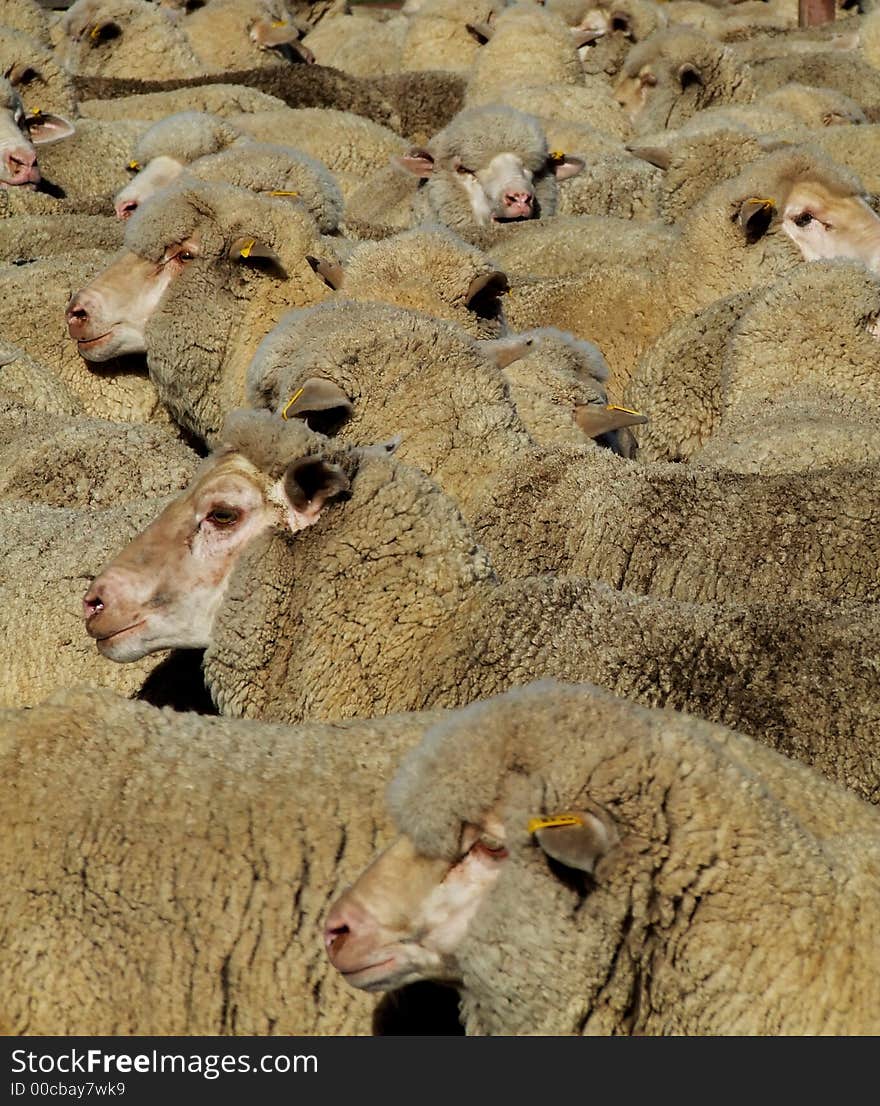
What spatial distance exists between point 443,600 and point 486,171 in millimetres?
4792

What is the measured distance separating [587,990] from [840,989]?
404 mm

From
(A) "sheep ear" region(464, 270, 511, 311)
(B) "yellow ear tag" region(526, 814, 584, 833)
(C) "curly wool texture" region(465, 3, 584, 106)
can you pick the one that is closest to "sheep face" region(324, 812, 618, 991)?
(B) "yellow ear tag" region(526, 814, 584, 833)

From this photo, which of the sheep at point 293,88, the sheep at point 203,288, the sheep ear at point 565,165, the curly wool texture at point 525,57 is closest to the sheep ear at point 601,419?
the sheep at point 203,288

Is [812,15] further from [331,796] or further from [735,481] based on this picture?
[331,796]

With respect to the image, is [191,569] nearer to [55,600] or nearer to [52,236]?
[55,600]

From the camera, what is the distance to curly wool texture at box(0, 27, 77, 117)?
10.4 m

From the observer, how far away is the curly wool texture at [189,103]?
1085cm

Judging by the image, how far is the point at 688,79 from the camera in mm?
10922

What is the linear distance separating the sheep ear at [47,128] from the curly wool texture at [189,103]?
3.87 feet

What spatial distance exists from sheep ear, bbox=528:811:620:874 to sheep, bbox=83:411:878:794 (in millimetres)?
945

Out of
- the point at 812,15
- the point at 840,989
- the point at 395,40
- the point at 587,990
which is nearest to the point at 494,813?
the point at 587,990

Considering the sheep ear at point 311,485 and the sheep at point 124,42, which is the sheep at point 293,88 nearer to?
the sheep at point 124,42

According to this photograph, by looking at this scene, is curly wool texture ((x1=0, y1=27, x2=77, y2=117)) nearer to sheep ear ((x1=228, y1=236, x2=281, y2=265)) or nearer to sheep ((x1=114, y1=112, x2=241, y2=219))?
sheep ((x1=114, y1=112, x2=241, y2=219))

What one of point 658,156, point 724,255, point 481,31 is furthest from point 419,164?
point 481,31
